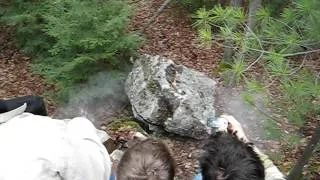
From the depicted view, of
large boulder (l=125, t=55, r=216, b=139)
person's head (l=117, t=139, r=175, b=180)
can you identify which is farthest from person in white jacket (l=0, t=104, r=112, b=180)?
large boulder (l=125, t=55, r=216, b=139)

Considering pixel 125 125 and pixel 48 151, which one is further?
pixel 125 125

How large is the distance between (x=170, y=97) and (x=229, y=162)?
11.5 feet

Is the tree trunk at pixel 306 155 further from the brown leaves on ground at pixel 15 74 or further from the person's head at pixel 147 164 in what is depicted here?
the brown leaves on ground at pixel 15 74

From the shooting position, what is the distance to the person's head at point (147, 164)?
73.3 inches

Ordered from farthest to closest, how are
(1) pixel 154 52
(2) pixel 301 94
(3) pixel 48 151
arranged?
(1) pixel 154 52 → (2) pixel 301 94 → (3) pixel 48 151

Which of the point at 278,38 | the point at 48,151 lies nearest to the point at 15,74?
the point at 278,38

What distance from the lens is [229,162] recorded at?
6.50ft

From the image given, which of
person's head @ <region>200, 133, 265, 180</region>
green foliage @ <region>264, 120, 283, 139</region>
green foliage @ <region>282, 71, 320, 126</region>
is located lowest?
green foliage @ <region>264, 120, 283, 139</region>

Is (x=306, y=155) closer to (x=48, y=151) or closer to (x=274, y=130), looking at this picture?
(x=274, y=130)

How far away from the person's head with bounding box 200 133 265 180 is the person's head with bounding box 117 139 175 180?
0.18 meters

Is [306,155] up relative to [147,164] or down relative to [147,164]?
down

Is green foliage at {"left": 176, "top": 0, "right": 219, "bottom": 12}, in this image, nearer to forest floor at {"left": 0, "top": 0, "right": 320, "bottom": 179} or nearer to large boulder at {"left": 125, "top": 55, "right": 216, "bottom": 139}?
forest floor at {"left": 0, "top": 0, "right": 320, "bottom": 179}

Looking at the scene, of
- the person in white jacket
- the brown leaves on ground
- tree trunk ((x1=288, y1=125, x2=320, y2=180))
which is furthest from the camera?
the brown leaves on ground

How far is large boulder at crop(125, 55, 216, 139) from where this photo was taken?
17.6 feet
